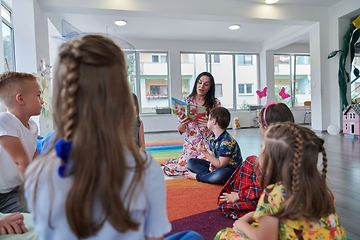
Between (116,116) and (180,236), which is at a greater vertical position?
(116,116)

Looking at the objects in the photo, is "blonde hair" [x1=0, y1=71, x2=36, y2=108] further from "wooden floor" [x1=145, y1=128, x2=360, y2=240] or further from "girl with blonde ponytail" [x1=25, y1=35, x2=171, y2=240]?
"wooden floor" [x1=145, y1=128, x2=360, y2=240]

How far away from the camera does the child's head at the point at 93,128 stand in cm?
46

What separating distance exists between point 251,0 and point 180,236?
462 cm

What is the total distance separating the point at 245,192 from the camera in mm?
1380

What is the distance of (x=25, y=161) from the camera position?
1.17m

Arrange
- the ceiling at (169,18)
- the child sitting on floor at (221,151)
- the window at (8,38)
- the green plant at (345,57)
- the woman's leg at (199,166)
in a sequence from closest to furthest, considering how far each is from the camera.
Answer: the child sitting on floor at (221,151), the woman's leg at (199,166), the window at (8,38), the ceiling at (169,18), the green plant at (345,57)

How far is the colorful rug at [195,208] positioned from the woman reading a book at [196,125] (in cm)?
33

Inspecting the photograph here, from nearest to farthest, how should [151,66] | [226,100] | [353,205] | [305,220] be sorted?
[305,220], [353,205], [151,66], [226,100]

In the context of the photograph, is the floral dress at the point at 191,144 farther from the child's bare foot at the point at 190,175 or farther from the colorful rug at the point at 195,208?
the colorful rug at the point at 195,208

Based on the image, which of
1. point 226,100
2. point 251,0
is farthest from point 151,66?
point 251,0

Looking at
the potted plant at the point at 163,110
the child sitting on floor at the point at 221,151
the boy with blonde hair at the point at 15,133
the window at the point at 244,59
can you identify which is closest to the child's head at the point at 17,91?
the boy with blonde hair at the point at 15,133

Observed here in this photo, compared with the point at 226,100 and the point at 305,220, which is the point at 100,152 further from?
the point at 226,100

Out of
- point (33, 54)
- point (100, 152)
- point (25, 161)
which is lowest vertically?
point (25, 161)

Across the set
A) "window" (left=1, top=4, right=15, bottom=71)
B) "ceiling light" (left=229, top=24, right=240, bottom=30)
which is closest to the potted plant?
"ceiling light" (left=229, top=24, right=240, bottom=30)
